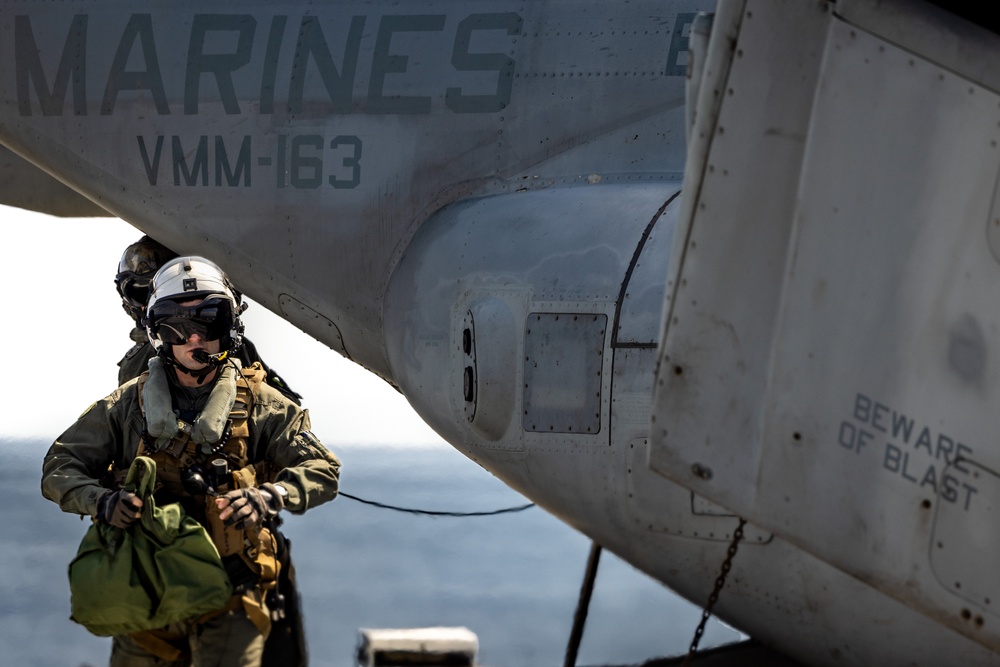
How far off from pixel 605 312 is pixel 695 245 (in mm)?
1916

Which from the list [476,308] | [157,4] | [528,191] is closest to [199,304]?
[476,308]

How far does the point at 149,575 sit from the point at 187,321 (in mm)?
889

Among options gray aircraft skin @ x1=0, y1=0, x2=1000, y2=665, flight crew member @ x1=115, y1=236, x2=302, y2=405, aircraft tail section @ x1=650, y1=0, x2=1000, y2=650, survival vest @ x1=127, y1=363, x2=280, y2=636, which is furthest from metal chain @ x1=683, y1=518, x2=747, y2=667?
flight crew member @ x1=115, y1=236, x2=302, y2=405

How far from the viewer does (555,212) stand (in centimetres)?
568

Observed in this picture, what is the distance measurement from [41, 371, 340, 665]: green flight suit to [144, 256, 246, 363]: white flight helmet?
0.76 feet

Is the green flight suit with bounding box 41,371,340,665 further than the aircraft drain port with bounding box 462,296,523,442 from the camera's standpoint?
No

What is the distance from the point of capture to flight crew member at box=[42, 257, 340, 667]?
14.3ft

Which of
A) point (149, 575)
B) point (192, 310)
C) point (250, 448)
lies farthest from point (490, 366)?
point (149, 575)

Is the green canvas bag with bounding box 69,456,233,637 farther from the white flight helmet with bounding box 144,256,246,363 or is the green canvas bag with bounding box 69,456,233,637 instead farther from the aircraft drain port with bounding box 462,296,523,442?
the aircraft drain port with bounding box 462,296,523,442

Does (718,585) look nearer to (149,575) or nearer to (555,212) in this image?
(149,575)

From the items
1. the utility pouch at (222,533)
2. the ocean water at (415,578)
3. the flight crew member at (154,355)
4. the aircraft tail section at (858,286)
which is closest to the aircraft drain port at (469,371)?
the flight crew member at (154,355)

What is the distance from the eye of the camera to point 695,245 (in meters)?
3.18

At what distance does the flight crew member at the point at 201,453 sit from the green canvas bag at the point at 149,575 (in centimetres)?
8

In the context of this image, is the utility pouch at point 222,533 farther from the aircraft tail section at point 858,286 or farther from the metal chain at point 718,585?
the aircraft tail section at point 858,286
